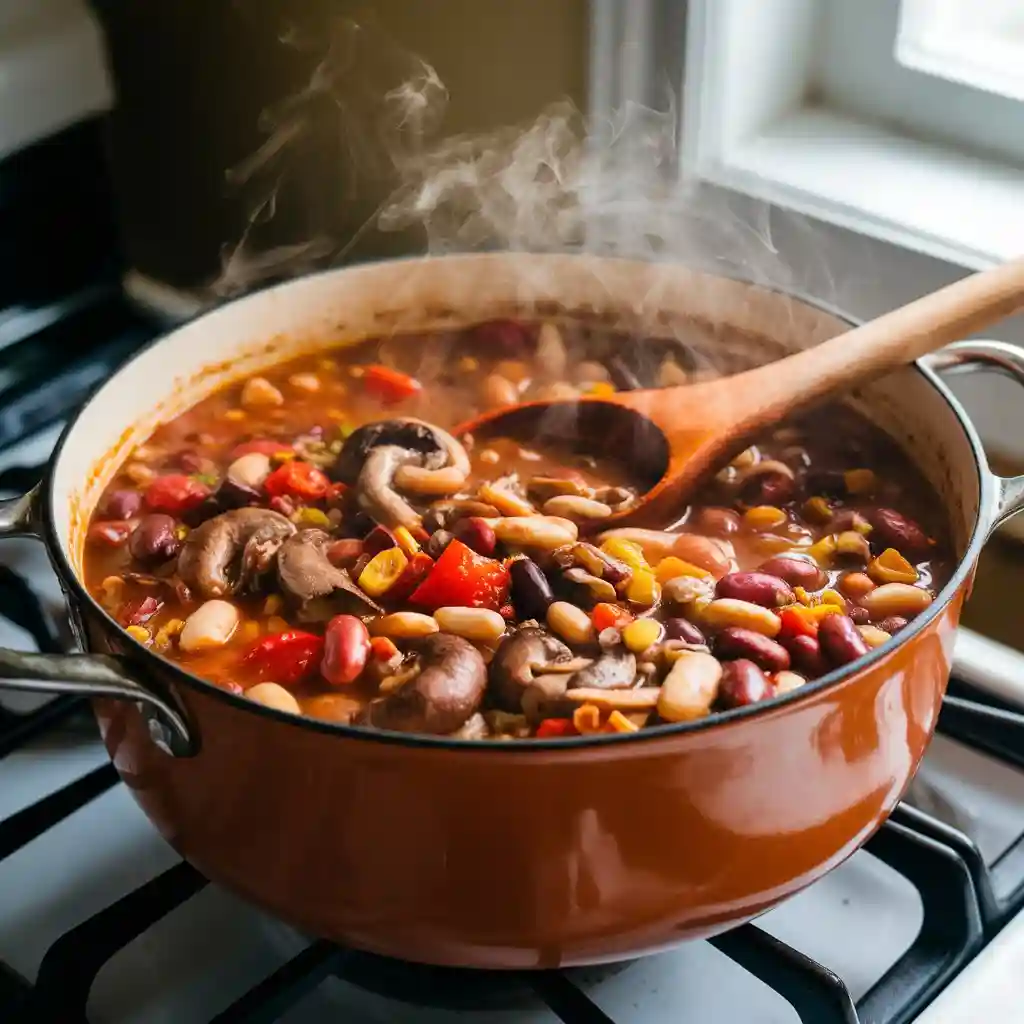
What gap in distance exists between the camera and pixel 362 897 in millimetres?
733

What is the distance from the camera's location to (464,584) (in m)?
0.91

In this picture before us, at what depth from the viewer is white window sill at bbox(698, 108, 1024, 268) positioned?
1213 millimetres

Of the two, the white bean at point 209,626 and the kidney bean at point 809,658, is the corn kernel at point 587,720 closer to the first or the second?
the kidney bean at point 809,658

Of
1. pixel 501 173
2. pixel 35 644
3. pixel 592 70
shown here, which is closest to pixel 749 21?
pixel 592 70

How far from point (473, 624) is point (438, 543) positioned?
108mm

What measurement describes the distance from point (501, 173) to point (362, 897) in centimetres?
77

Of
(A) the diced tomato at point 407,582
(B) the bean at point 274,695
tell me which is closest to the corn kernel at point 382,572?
(A) the diced tomato at point 407,582

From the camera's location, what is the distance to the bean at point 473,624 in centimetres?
87

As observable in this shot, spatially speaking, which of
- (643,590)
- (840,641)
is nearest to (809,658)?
(840,641)

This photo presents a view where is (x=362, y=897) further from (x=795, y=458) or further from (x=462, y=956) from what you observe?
(x=795, y=458)

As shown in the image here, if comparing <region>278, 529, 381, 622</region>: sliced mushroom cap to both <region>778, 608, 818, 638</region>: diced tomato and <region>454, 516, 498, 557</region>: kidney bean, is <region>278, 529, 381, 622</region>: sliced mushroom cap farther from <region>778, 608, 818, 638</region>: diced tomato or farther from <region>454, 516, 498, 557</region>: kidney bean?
<region>778, 608, 818, 638</region>: diced tomato

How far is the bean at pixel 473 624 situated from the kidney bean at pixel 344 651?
2.1 inches

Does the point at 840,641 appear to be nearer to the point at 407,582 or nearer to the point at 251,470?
the point at 407,582

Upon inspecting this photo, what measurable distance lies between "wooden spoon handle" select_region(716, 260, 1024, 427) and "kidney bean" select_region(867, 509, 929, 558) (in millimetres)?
103
